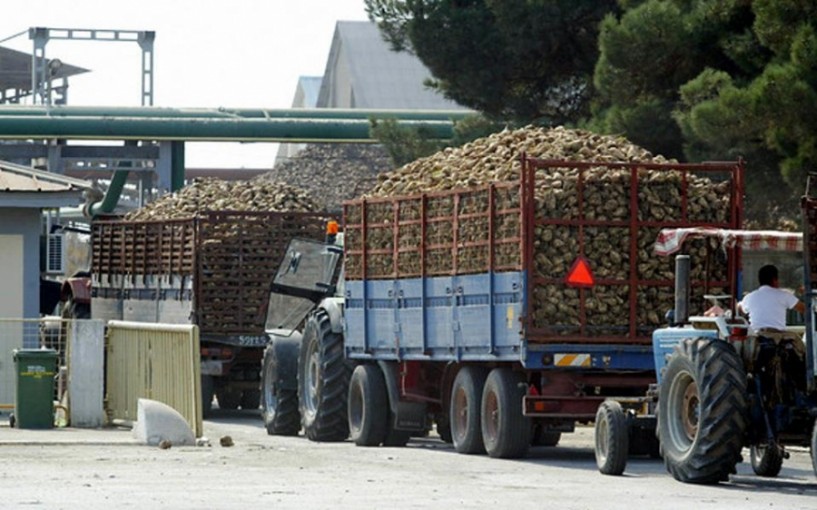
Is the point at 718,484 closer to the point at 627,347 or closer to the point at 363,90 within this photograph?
the point at 627,347

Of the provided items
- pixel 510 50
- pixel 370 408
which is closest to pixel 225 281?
pixel 370 408

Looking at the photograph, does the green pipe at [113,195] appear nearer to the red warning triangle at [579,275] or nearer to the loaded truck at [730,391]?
the red warning triangle at [579,275]

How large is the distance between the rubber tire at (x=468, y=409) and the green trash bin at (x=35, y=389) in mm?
5817

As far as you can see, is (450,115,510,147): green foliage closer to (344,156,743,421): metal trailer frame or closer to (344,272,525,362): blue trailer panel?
(344,272,525,362): blue trailer panel

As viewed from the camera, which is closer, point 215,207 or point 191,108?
point 215,207

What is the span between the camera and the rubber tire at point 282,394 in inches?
1017

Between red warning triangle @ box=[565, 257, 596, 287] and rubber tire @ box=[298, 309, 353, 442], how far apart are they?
17.8 ft

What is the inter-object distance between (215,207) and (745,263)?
11.0 meters

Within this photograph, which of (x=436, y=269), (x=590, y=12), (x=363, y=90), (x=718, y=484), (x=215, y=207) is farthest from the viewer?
(x=363, y=90)

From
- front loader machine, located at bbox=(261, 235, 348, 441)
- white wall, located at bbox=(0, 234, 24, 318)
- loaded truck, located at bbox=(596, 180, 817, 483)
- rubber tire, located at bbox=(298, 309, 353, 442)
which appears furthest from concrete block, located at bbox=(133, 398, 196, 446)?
white wall, located at bbox=(0, 234, 24, 318)

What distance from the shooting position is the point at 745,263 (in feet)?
125

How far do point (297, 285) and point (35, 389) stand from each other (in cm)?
375

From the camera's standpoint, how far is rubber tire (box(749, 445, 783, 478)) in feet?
58.2

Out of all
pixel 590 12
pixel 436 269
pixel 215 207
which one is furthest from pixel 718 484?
pixel 590 12
